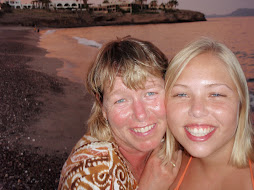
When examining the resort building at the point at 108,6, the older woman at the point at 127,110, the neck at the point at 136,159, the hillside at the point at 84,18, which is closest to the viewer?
the older woman at the point at 127,110

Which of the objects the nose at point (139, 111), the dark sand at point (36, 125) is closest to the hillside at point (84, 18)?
the dark sand at point (36, 125)

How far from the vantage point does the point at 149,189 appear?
2436 mm

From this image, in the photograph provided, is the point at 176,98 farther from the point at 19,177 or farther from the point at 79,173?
the point at 19,177

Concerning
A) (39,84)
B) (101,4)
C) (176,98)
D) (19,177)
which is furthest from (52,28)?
(176,98)

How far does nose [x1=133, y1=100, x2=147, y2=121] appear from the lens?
2.32 m

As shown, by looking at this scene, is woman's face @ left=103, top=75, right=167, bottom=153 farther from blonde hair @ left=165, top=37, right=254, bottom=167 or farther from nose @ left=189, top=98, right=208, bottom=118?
nose @ left=189, top=98, right=208, bottom=118

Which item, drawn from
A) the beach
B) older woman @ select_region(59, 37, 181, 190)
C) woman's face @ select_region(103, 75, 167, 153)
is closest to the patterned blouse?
older woman @ select_region(59, 37, 181, 190)

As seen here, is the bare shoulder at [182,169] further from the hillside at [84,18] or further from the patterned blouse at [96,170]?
the hillside at [84,18]

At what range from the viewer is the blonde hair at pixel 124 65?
2264 mm

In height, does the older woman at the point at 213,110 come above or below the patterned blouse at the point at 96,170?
above

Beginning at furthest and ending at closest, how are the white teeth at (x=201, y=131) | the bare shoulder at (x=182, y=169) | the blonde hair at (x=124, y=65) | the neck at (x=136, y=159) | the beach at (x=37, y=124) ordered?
the beach at (x=37, y=124)
the neck at (x=136, y=159)
the bare shoulder at (x=182, y=169)
the blonde hair at (x=124, y=65)
the white teeth at (x=201, y=131)

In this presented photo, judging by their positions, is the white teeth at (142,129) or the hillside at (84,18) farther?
the hillside at (84,18)

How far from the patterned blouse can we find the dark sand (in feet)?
11.4

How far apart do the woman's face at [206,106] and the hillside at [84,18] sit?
45.3m
